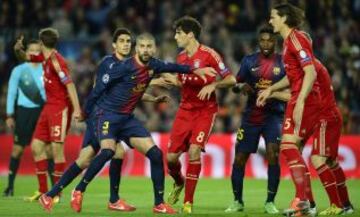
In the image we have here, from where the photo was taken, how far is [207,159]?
20766mm

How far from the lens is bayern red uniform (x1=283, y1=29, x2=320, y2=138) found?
35.5 ft

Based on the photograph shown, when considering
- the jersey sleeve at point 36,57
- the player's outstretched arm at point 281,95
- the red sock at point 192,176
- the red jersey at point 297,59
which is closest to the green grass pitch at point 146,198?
the red sock at point 192,176

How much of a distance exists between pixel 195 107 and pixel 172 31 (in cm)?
1164

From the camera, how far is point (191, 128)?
1248 cm

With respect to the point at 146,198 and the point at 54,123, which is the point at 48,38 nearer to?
the point at 54,123

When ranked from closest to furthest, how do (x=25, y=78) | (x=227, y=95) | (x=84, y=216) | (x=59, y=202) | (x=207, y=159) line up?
(x=84, y=216)
(x=59, y=202)
(x=25, y=78)
(x=207, y=159)
(x=227, y=95)

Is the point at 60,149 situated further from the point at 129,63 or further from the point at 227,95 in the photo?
the point at 227,95

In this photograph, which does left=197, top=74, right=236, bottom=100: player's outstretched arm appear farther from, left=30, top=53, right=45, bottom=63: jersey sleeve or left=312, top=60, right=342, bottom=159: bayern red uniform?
left=30, top=53, right=45, bottom=63: jersey sleeve

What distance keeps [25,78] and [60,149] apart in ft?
6.28

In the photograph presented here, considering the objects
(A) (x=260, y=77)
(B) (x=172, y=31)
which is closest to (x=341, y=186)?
(A) (x=260, y=77)

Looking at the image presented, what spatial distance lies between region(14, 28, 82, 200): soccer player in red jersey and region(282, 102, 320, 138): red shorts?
3.74 m

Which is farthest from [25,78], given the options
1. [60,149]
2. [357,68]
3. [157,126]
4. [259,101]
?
[357,68]

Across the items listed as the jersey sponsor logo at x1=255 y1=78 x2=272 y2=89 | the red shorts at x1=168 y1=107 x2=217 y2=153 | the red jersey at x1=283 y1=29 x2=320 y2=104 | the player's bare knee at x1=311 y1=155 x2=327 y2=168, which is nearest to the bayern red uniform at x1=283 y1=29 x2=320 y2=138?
the red jersey at x1=283 y1=29 x2=320 y2=104

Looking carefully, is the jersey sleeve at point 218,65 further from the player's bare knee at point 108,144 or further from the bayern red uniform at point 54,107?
the bayern red uniform at point 54,107
